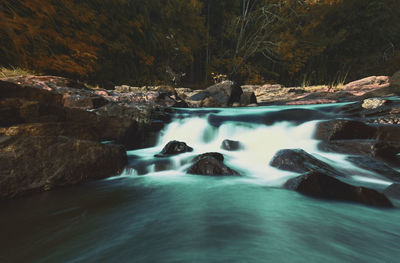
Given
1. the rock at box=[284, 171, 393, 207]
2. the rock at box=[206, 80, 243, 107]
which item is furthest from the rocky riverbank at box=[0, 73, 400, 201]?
the rock at box=[206, 80, 243, 107]

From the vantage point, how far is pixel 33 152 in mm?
2621

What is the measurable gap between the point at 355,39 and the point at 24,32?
84.9 feet

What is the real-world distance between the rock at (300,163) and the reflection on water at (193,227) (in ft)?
2.46

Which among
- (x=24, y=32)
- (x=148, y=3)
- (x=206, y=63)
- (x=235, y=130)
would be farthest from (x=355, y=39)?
(x=24, y=32)

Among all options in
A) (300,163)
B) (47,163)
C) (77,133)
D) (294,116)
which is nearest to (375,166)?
(300,163)

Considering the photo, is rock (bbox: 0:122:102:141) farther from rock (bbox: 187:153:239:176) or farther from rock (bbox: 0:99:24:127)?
rock (bbox: 187:153:239:176)

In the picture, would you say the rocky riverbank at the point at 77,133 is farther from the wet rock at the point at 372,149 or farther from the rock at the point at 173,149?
the rock at the point at 173,149

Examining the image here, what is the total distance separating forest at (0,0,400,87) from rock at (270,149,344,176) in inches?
327

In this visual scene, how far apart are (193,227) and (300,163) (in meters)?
2.16

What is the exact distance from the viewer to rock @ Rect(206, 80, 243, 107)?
36.4 feet

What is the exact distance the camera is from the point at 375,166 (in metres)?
3.05

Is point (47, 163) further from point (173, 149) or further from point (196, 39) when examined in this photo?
point (196, 39)

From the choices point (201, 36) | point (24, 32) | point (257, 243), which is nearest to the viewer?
point (257, 243)

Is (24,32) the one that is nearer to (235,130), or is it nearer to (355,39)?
(235,130)
